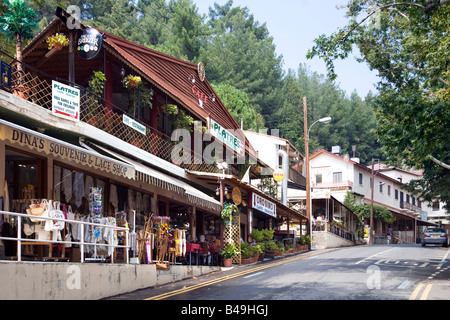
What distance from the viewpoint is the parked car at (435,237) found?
41.4 meters

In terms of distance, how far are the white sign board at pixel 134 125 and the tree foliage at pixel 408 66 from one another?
6.50 metres

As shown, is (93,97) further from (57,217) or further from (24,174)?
(57,217)

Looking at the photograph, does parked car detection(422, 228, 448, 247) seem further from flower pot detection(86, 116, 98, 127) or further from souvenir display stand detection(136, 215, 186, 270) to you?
flower pot detection(86, 116, 98, 127)

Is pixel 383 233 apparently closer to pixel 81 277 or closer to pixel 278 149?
pixel 278 149

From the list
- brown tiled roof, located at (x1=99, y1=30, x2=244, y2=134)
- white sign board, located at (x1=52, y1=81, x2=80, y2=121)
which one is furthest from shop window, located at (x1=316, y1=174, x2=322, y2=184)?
white sign board, located at (x1=52, y1=81, x2=80, y2=121)

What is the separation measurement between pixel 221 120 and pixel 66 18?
47.0 ft

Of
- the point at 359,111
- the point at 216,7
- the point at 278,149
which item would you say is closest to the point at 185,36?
the point at 278,149

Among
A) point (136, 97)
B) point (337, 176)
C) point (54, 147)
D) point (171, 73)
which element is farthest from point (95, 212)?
point (337, 176)

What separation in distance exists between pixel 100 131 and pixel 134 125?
8.77 ft

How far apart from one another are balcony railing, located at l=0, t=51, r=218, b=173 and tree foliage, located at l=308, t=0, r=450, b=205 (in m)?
6.88

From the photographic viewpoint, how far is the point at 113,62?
19.9 m

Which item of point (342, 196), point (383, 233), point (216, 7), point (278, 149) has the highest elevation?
point (216, 7)

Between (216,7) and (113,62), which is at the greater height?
(216,7)

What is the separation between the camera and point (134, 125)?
63.6 ft
